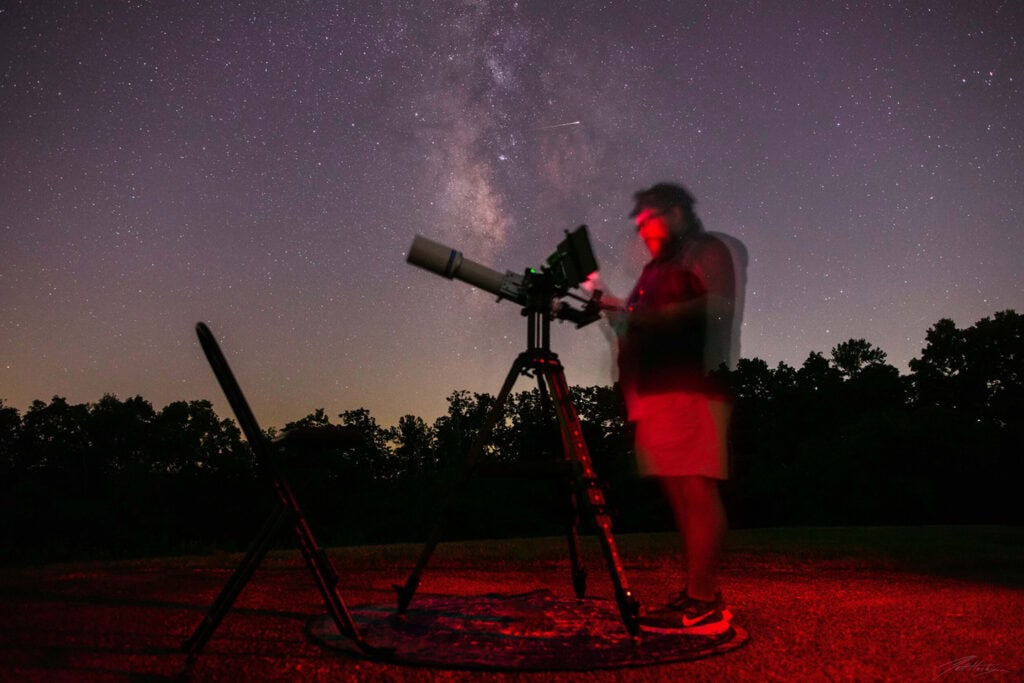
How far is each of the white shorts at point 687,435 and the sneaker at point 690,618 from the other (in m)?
0.69

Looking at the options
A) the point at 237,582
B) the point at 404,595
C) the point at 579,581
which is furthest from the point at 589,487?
the point at 237,582

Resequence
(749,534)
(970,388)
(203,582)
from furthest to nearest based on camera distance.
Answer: (970,388)
(749,534)
(203,582)

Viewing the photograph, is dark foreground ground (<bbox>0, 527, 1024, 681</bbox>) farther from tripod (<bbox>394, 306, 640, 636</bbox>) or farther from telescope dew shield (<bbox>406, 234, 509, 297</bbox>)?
telescope dew shield (<bbox>406, 234, 509, 297</bbox>)

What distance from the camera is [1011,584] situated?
6.03 metres

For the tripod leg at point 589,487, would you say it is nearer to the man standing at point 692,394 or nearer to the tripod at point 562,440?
the tripod at point 562,440

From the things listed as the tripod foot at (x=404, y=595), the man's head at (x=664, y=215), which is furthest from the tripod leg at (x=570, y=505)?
the man's head at (x=664, y=215)

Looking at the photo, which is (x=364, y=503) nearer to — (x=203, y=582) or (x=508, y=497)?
(x=508, y=497)

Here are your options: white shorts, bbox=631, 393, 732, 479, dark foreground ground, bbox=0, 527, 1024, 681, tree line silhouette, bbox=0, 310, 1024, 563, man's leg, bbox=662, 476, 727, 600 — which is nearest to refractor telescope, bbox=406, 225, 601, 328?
white shorts, bbox=631, 393, 732, 479

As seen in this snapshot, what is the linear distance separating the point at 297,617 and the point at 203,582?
2.09 meters

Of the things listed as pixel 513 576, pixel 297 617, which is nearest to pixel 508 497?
pixel 513 576

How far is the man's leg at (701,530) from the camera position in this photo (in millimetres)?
3967

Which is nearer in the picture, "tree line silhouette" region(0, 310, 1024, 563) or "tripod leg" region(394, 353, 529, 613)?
"tripod leg" region(394, 353, 529, 613)

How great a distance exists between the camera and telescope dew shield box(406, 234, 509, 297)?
14.1 ft

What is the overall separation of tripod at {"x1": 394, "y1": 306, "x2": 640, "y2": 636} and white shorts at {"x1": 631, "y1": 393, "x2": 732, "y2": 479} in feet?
1.30
